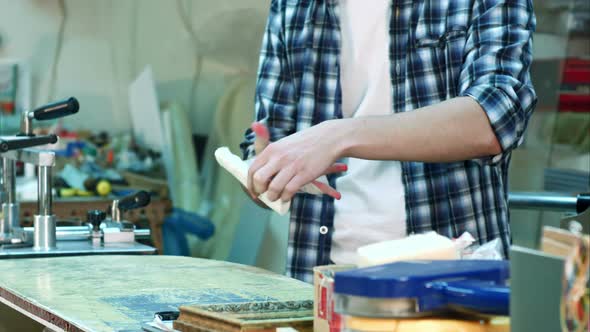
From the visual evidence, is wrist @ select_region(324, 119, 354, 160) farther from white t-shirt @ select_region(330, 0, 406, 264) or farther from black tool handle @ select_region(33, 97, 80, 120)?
black tool handle @ select_region(33, 97, 80, 120)

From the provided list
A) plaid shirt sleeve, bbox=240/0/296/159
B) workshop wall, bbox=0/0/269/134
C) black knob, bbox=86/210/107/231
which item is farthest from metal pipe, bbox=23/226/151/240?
workshop wall, bbox=0/0/269/134

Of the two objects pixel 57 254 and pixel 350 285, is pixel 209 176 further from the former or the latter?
pixel 350 285

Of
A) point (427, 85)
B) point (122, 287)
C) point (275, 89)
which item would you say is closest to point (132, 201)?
point (275, 89)

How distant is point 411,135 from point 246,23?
3038 millimetres

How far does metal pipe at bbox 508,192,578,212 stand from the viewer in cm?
295

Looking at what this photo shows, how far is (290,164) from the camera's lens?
164 cm

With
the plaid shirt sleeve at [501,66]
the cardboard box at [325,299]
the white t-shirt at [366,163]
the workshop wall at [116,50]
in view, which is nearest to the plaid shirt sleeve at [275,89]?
the white t-shirt at [366,163]

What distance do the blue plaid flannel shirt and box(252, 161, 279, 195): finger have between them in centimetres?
46

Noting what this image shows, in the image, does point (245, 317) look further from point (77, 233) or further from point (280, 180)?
point (77, 233)

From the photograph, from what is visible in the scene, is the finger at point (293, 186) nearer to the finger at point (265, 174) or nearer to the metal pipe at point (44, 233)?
the finger at point (265, 174)

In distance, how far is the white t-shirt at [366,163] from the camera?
2066 millimetres

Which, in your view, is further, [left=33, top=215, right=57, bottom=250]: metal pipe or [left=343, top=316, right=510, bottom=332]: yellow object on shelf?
[left=33, top=215, right=57, bottom=250]: metal pipe

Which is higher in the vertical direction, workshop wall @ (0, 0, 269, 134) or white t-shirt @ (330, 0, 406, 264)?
workshop wall @ (0, 0, 269, 134)

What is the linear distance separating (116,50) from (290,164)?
3.82 metres
